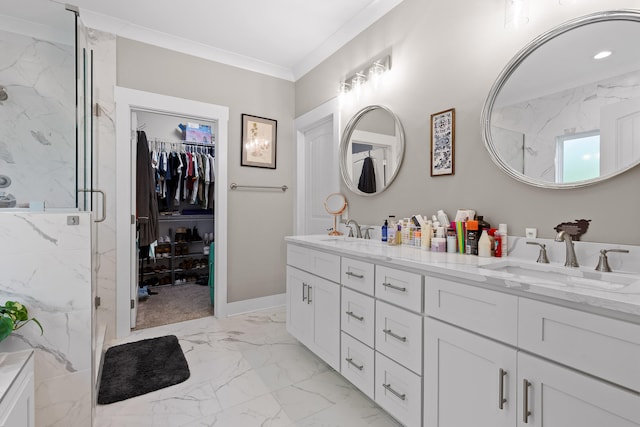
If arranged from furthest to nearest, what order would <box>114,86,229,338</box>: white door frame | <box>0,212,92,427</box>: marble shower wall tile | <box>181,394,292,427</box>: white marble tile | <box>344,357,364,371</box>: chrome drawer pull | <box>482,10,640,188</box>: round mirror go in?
<box>114,86,229,338</box>: white door frame, <box>344,357,364,371</box>: chrome drawer pull, <box>181,394,292,427</box>: white marble tile, <box>0,212,92,427</box>: marble shower wall tile, <box>482,10,640,188</box>: round mirror

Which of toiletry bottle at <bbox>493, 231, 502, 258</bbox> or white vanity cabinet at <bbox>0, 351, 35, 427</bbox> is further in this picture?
toiletry bottle at <bbox>493, 231, 502, 258</bbox>

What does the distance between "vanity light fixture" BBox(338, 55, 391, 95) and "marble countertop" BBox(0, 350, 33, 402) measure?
2614 mm

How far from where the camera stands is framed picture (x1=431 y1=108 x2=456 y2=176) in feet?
6.04

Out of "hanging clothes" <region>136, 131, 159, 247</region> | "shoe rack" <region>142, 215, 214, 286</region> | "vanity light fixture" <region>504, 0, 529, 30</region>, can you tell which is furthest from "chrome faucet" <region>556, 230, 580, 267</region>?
"shoe rack" <region>142, 215, 214, 286</region>

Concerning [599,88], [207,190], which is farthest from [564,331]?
[207,190]

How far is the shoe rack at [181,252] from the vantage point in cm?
435

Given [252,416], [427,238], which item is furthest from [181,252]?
[427,238]

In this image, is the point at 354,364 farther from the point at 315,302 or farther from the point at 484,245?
the point at 484,245

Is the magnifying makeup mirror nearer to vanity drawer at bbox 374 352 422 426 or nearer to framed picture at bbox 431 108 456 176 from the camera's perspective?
framed picture at bbox 431 108 456 176

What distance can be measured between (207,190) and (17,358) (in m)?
3.21

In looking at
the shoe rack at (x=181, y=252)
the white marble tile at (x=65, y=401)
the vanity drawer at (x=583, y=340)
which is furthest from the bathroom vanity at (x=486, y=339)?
the shoe rack at (x=181, y=252)

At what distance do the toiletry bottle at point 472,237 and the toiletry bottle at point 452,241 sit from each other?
0.29 feet

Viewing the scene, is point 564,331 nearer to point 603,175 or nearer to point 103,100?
point 603,175

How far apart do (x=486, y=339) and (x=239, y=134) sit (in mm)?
2879
